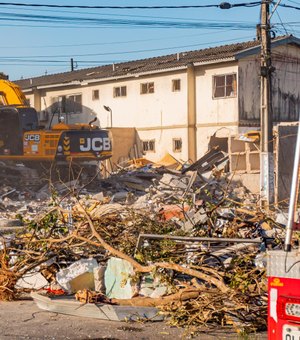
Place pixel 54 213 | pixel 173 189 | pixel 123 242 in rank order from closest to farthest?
pixel 123 242 < pixel 54 213 < pixel 173 189

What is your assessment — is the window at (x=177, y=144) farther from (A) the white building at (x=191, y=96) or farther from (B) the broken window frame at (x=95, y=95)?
(B) the broken window frame at (x=95, y=95)

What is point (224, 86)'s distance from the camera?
32938 millimetres

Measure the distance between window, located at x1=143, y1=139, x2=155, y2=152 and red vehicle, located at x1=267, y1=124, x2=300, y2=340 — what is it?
31.1m

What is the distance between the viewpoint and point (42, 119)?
4191 centimetres

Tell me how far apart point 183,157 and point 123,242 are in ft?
82.5

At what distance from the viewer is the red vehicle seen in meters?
4.83

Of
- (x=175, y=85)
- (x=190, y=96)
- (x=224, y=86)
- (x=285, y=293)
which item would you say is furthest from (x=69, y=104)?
(x=285, y=293)

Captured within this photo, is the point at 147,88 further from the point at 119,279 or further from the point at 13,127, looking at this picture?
the point at 119,279

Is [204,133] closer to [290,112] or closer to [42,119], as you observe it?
[290,112]

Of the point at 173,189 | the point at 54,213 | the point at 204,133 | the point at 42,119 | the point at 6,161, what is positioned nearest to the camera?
the point at 54,213

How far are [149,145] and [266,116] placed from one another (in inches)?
636

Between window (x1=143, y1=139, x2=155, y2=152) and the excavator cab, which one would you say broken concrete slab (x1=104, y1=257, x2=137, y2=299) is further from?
window (x1=143, y1=139, x2=155, y2=152)

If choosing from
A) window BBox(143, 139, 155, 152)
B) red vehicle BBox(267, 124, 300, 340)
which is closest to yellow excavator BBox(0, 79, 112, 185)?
window BBox(143, 139, 155, 152)

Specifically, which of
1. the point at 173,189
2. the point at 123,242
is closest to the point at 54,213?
the point at 123,242
